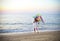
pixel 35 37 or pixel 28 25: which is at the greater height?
pixel 28 25

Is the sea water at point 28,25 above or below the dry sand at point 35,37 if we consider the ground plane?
above

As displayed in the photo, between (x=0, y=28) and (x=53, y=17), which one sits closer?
(x=0, y=28)

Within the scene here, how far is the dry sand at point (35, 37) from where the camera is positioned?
167 cm

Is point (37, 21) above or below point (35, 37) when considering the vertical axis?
above

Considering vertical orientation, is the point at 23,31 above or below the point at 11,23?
below

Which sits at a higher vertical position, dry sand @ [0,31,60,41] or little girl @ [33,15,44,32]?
little girl @ [33,15,44,32]

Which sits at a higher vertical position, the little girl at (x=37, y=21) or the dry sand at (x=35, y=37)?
the little girl at (x=37, y=21)

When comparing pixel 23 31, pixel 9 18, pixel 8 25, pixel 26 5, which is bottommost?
pixel 23 31

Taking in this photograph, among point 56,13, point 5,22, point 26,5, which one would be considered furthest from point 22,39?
point 56,13

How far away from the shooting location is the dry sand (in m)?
1.67

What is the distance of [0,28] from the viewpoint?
1663mm

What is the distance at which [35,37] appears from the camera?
1.74 m

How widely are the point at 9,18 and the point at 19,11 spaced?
183 millimetres

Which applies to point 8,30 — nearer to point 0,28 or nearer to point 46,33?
point 0,28
